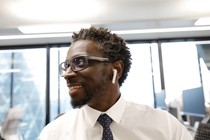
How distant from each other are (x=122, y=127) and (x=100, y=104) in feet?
0.51

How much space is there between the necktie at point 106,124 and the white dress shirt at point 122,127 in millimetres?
17

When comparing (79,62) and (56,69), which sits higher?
(56,69)

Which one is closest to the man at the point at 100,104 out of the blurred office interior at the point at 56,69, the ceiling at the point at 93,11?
the ceiling at the point at 93,11

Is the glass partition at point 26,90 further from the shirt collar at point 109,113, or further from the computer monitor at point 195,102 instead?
the shirt collar at point 109,113

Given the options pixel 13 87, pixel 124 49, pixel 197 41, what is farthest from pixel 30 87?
pixel 124 49

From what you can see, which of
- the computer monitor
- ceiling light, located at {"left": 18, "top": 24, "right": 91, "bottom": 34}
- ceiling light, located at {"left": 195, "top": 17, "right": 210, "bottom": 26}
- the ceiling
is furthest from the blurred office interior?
the computer monitor

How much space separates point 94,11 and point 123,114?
2.26 m

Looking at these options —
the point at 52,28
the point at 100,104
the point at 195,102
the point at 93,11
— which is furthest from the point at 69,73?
the point at 52,28

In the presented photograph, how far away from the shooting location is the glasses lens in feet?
3.43

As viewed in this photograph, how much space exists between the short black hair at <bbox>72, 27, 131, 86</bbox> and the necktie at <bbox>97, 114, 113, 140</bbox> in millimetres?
260

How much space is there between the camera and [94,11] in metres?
3.21

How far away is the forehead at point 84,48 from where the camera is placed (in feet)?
3.58

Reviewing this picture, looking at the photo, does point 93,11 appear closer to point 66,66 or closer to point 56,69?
point 66,66

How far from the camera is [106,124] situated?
1128 millimetres
